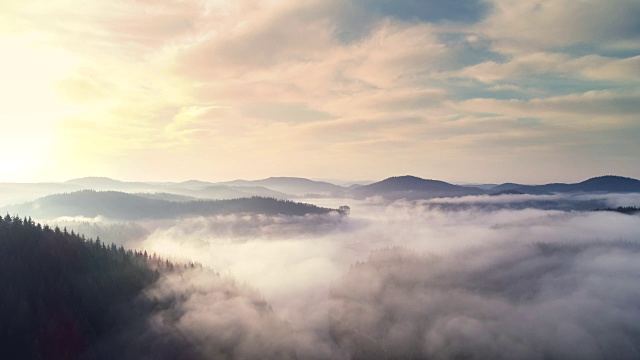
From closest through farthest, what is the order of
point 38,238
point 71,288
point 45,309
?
point 45,309 < point 71,288 < point 38,238

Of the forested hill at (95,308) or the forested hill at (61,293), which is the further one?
the forested hill at (95,308)

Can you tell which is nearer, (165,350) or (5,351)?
(5,351)

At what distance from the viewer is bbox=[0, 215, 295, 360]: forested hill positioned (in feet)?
443

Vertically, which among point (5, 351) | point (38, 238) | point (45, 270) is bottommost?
point (5, 351)

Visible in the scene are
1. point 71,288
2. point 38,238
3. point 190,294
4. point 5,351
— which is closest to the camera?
point 5,351

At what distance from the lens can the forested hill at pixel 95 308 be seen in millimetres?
135000

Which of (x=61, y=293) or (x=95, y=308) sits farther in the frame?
(x=95, y=308)

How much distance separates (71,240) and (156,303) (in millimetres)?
52020

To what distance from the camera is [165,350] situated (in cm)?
15400

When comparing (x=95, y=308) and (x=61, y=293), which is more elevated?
(x=61, y=293)

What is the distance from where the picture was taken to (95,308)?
151 metres

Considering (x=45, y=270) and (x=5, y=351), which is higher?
(x=45, y=270)

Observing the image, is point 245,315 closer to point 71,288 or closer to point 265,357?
point 265,357

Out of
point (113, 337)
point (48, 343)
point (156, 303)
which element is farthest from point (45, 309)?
point (156, 303)
